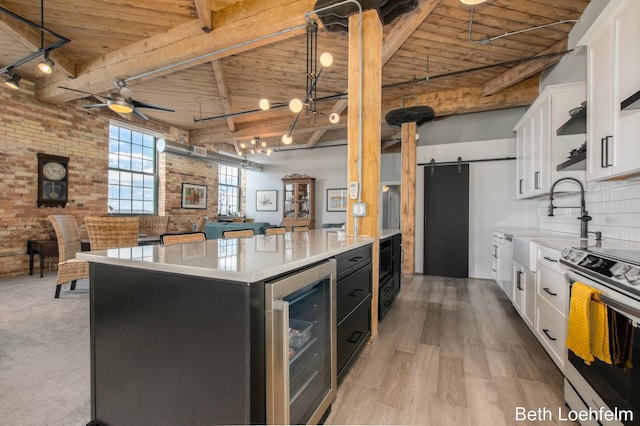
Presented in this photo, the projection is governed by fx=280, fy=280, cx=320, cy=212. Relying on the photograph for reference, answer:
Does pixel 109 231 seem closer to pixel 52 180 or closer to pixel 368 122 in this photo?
pixel 52 180

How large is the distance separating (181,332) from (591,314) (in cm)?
180

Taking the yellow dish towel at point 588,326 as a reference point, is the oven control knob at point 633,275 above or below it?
above

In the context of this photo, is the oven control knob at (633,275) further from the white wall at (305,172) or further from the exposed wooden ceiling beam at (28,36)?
the white wall at (305,172)

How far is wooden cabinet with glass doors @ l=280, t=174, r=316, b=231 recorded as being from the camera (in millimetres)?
8688

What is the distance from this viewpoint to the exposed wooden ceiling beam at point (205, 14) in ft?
10.1

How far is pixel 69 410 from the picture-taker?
5.11ft

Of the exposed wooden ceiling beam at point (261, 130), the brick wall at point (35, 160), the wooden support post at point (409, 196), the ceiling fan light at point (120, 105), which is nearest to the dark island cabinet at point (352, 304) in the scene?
the wooden support post at point (409, 196)

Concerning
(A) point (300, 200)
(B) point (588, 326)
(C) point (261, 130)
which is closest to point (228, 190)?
(A) point (300, 200)

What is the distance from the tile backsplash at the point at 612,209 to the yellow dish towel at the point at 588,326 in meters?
1.17

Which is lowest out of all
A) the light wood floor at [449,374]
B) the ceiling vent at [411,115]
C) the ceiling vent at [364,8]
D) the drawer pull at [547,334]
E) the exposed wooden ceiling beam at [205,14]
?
the light wood floor at [449,374]

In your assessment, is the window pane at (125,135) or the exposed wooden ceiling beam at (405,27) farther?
the window pane at (125,135)

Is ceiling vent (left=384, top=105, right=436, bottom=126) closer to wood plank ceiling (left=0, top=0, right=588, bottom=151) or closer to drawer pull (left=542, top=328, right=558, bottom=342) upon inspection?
wood plank ceiling (left=0, top=0, right=588, bottom=151)

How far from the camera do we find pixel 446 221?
16.5ft

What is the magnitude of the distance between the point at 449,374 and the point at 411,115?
394 centimetres
